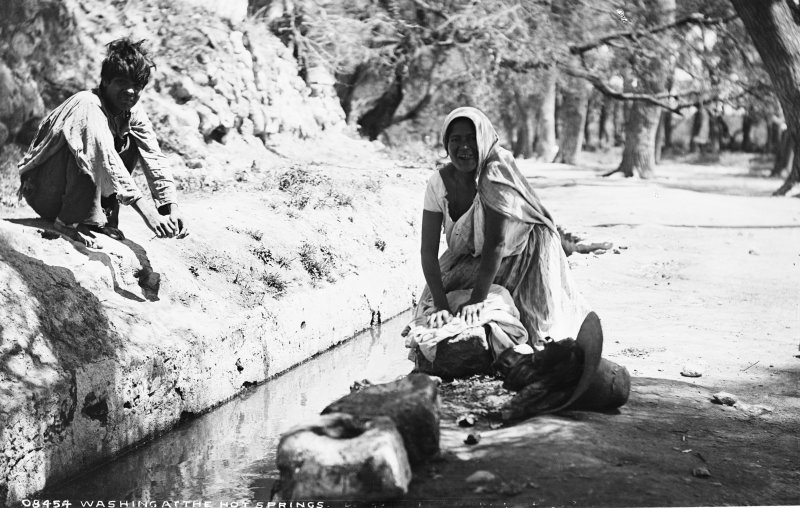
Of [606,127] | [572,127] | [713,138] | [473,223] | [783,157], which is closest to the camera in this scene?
[473,223]

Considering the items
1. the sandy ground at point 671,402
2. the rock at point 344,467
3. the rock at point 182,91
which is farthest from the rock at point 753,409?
the rock at point 182,91

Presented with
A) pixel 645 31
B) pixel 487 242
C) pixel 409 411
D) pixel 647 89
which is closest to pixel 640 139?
pixel 647 89

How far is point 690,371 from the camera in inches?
204

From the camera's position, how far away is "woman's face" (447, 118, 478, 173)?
487 centimetres

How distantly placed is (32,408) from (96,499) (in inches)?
21.2

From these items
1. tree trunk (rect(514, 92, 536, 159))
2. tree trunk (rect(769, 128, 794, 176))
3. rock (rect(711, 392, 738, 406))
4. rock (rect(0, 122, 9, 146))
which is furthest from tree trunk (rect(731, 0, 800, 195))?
tree trunk (rect(514, 92, 536, 159))

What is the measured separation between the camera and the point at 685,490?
3.34 metres

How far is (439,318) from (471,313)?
196 mm

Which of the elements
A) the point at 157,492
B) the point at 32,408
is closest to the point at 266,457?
the point at 157,492

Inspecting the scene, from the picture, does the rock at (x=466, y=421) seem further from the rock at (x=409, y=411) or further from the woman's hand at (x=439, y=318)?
the woman's hand at (x=439, y=318)

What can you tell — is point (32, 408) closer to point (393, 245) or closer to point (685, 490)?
point (685, 490)

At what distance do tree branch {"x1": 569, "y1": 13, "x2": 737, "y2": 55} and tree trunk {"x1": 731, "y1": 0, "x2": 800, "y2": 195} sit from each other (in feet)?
21.5

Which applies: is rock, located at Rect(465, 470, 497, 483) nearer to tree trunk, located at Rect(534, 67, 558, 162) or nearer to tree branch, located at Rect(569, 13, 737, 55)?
tree branch, located at Rect(569, 13, 737, 55)

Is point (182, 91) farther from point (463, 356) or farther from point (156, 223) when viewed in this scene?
point (463, 356)
